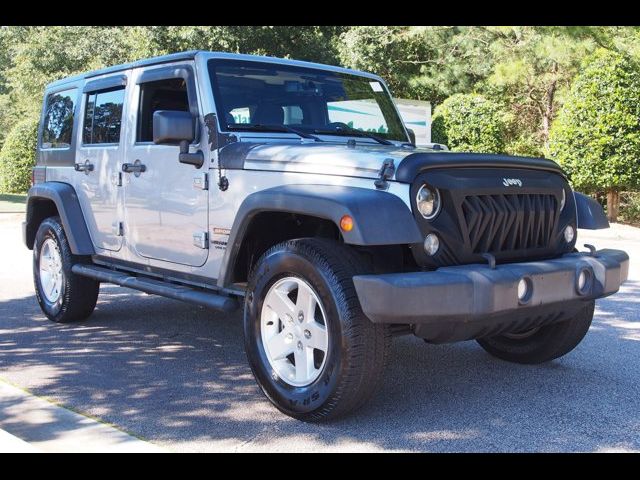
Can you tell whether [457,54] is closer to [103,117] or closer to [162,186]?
[103,117]

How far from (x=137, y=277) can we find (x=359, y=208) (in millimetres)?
2618

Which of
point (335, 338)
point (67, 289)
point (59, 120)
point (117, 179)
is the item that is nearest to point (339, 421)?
point (335, 338)

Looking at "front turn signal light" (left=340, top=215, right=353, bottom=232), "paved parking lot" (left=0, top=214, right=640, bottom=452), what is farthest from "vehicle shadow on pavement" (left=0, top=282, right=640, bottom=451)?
"front turn signal light" (left=340, top=215, right=353, bottom=232)

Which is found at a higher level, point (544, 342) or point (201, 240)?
point (201, 240)

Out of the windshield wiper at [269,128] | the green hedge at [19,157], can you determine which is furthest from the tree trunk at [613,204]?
the green hedge at [19,157]

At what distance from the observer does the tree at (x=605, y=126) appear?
15102 mm

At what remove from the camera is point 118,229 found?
581 cm

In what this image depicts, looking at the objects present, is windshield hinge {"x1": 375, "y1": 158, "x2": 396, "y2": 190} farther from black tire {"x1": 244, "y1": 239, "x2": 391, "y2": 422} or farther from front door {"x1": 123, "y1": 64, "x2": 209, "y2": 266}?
front door {"x1": 123, "y1": 64, "x2": 209, "y2": 266}

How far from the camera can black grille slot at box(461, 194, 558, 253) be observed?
396 cm

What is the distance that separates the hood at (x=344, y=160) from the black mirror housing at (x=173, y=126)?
26cm

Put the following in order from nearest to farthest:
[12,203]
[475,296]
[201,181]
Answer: [475,296] → [201,181] → [12,203]

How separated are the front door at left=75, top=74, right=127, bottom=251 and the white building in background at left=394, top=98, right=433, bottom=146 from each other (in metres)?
11.6

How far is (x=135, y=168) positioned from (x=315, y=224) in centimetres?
172
